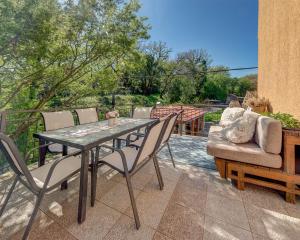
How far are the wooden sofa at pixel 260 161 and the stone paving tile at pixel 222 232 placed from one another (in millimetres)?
663

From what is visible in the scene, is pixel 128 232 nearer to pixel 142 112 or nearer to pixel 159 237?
pixel 159 237

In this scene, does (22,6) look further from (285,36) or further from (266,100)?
(266,100)

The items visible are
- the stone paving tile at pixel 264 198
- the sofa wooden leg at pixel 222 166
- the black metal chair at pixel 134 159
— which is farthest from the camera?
the sofa wooden leg at pixel 222 166

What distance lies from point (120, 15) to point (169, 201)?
4.19m

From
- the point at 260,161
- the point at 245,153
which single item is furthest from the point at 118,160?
the point at 260,161

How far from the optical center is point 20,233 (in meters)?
1.24

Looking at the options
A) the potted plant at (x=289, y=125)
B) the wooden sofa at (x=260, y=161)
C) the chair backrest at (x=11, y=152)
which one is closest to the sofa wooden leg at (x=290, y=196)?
the wooden sofa at (x=260, y=161)

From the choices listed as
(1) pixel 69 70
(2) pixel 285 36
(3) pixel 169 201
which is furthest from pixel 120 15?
(3) pixel 169 201

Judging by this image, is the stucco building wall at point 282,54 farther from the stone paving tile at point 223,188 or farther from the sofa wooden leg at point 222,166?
the stone paving tile at point 223,188

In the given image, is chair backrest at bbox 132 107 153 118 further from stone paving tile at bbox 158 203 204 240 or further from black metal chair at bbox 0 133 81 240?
stone paving tile at bbox 158 203 204 240

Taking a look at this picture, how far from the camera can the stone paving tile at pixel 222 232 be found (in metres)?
1.24

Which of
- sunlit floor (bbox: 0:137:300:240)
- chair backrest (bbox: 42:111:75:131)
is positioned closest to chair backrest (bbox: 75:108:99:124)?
chair backrest (bbox: 42:111:75:131)

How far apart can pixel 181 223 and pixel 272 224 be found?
75 centimetres

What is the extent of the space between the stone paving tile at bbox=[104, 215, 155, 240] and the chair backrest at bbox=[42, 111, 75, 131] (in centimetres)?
152
